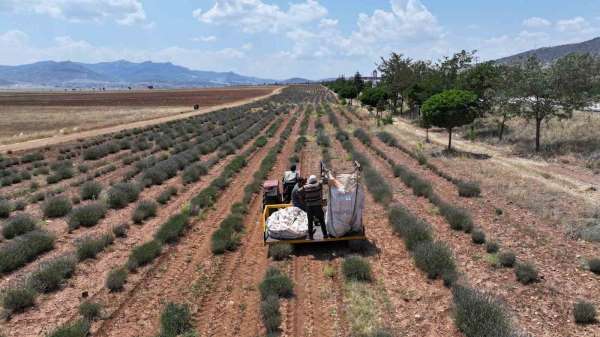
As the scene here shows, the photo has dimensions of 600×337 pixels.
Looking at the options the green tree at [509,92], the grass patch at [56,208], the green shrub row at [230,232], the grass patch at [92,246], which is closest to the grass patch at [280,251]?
the green shrub row at [230,232]

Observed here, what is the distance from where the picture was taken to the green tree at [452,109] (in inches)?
891

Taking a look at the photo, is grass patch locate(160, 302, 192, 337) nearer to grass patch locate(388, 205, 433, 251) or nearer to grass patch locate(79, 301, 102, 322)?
grass patch locate(79, 301, 102, 322)

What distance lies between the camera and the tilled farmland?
6891mm

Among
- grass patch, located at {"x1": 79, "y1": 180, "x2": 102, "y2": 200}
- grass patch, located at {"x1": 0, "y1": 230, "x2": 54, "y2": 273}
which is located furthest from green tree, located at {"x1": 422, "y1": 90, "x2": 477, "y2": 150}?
grass patch, located at {"x1": 0, "y1": 230, "x2": 54, "y2": 273}

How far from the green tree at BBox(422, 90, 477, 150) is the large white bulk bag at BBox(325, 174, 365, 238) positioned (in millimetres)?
15224

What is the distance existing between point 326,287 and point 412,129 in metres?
31.4

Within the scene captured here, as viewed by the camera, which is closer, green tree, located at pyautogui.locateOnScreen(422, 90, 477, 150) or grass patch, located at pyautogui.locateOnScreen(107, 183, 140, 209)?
grass patch, located at pyautogui.locateOnScreen(107, 183, 140, 209)

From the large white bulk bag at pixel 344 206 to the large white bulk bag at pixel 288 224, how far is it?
0.66m

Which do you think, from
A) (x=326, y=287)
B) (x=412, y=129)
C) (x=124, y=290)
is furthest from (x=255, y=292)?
(x=412, y=129)

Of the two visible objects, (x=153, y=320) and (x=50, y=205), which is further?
(x=50, y=205)

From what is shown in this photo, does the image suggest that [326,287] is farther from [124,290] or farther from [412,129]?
[412,129]

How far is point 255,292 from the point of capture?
8141 mm

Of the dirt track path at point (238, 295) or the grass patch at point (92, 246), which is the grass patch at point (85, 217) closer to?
the grass patch at point (92, 246)

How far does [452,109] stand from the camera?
74.5ft
